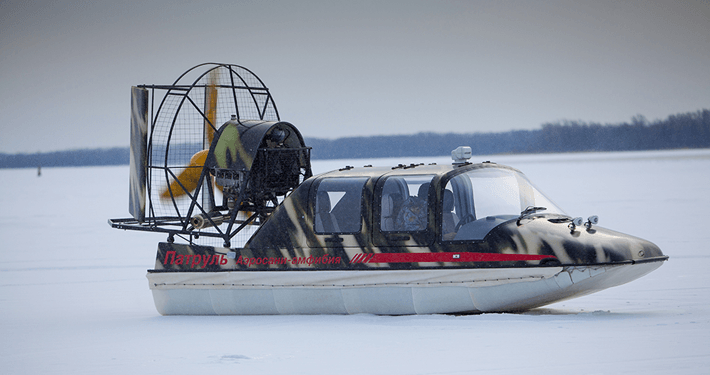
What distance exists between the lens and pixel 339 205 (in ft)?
26.2

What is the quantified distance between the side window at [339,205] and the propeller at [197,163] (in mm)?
1497

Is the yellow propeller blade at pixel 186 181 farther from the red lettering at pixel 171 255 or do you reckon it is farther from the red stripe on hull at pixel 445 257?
the red stripe on hull at pixel 445 257

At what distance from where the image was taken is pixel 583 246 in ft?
23.3

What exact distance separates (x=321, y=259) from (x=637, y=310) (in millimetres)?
3288

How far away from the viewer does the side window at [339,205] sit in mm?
7855

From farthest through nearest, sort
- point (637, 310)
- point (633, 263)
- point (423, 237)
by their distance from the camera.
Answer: point (637, 310) < point (423, 237) < point (633, 263)

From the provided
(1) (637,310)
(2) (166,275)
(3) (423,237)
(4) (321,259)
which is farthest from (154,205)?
(1) (637,310)

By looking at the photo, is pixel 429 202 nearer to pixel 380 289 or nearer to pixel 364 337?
pixel 380 289

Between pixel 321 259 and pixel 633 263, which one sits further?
pixel 321 259

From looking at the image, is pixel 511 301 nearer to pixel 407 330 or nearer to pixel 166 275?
pixel 407 330

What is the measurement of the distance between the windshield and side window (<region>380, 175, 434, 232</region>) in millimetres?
211

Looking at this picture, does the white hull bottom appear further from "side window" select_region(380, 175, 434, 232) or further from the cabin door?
"side window" select_region(380, 175, 434, 232)

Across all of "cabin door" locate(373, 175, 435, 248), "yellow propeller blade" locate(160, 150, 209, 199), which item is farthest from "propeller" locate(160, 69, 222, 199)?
"cabin door" locate(373, 175, 435, 248)

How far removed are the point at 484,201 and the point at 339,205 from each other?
144 centimetres
